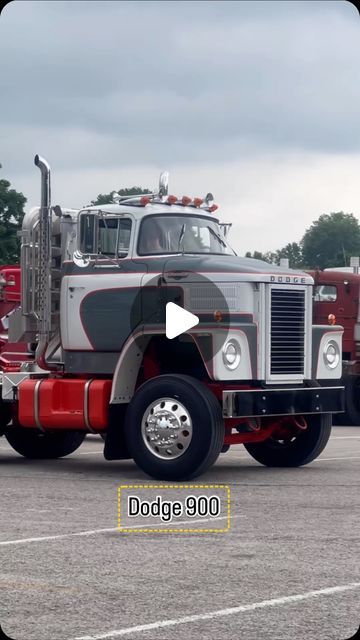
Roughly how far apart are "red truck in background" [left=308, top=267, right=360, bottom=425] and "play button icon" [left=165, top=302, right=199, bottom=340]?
513 inches

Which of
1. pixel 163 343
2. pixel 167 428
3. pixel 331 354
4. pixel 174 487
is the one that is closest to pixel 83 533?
pixel 174 487

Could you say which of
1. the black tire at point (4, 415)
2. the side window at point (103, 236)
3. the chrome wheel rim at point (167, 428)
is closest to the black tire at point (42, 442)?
the black tire at point (4, 415)

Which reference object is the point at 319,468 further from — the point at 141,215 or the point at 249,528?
the point at 249,528

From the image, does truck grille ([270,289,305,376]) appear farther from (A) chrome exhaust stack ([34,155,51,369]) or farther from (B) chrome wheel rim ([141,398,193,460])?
(A) chrome exhaust stack ([34,155,51,369])

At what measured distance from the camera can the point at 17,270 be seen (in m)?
17.5

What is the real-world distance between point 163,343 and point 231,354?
1.01 meters

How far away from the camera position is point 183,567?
888 centimetres

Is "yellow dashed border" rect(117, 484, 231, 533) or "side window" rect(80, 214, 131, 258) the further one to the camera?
"side window" rect(80, 214, 131, 258)

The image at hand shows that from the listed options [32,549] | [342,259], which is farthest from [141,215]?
[342,259]

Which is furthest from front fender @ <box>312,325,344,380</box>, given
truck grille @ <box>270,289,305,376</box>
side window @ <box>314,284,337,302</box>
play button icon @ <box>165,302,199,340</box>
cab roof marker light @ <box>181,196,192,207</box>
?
side window @ <box>314,284,337,302</box>

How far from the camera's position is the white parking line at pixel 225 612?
22.2ft

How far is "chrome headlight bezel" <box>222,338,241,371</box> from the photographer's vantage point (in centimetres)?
1405

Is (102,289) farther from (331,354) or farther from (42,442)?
(42,442)

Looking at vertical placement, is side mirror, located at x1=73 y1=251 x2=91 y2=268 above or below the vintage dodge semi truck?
above
